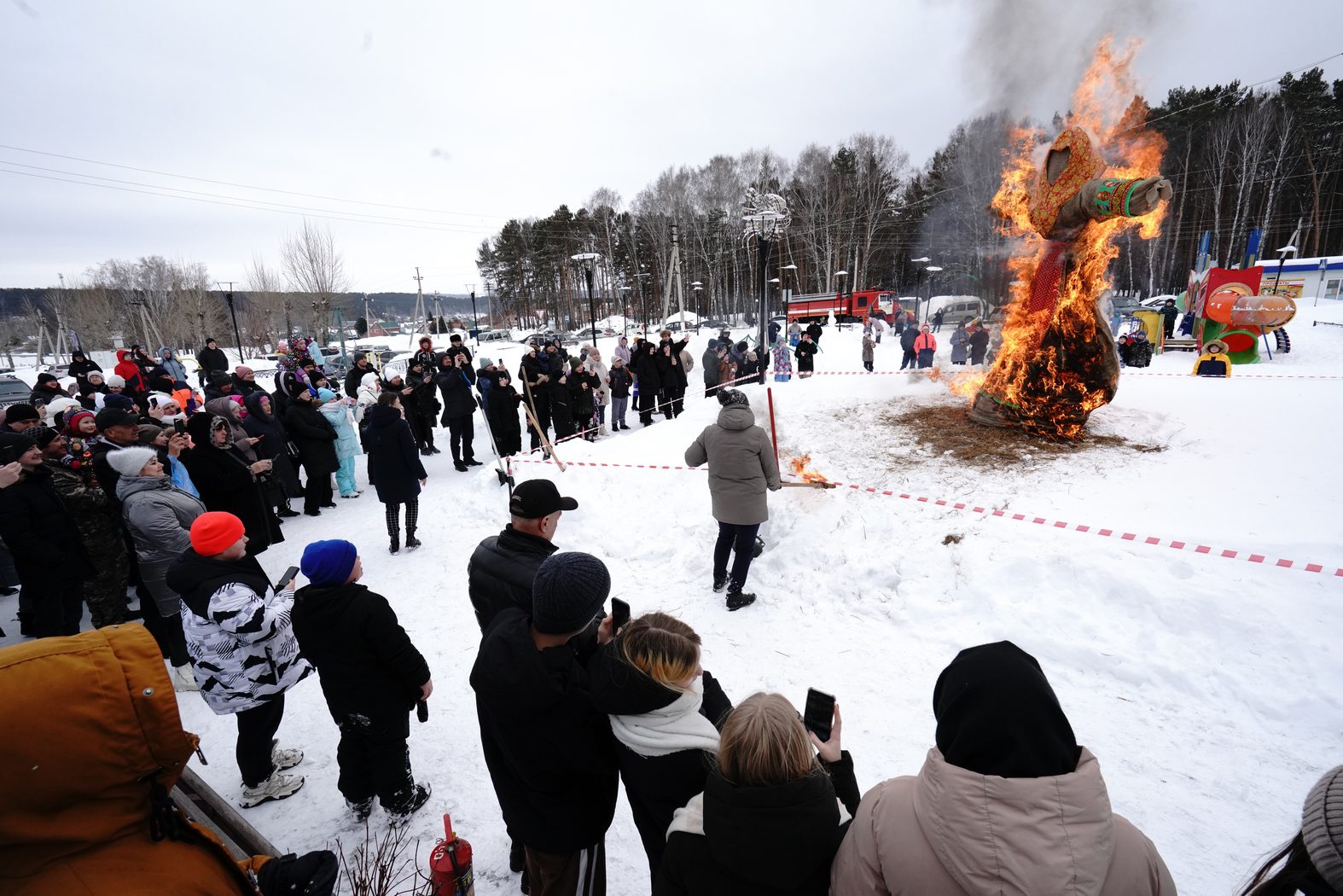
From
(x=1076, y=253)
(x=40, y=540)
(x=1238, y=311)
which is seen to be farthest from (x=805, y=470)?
(x=1238, y=311)

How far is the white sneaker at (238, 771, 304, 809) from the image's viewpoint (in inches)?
138

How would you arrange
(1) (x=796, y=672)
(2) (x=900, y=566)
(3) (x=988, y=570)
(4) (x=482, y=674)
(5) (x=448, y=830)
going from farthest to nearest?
(2) (x=900, y=566)
(3) (x=988, y=570)
(1) (x=796, y=672)
(5) (x=448, y=830)
(4) (x=482, y=674)

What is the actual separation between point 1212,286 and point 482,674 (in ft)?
69.0

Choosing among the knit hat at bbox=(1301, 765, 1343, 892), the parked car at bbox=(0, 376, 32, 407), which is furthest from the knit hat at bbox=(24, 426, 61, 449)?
the parked car at bbox=(0, 376, 32, 407)

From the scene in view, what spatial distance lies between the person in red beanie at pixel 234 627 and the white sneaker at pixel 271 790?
1.12 feet

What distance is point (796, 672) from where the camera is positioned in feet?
14.7

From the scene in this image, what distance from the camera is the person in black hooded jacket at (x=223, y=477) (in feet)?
18.5

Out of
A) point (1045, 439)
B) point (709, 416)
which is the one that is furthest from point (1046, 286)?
point (709, 416)

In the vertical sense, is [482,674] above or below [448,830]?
above

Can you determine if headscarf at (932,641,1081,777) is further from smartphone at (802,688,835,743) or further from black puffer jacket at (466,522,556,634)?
black puffer jacket at (466,522,556,634)

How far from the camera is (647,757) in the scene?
1.92m

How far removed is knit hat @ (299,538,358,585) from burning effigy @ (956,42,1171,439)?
313 inches

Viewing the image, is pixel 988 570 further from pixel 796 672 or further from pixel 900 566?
pixel 796 672

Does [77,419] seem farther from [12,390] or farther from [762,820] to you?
[12,390]
